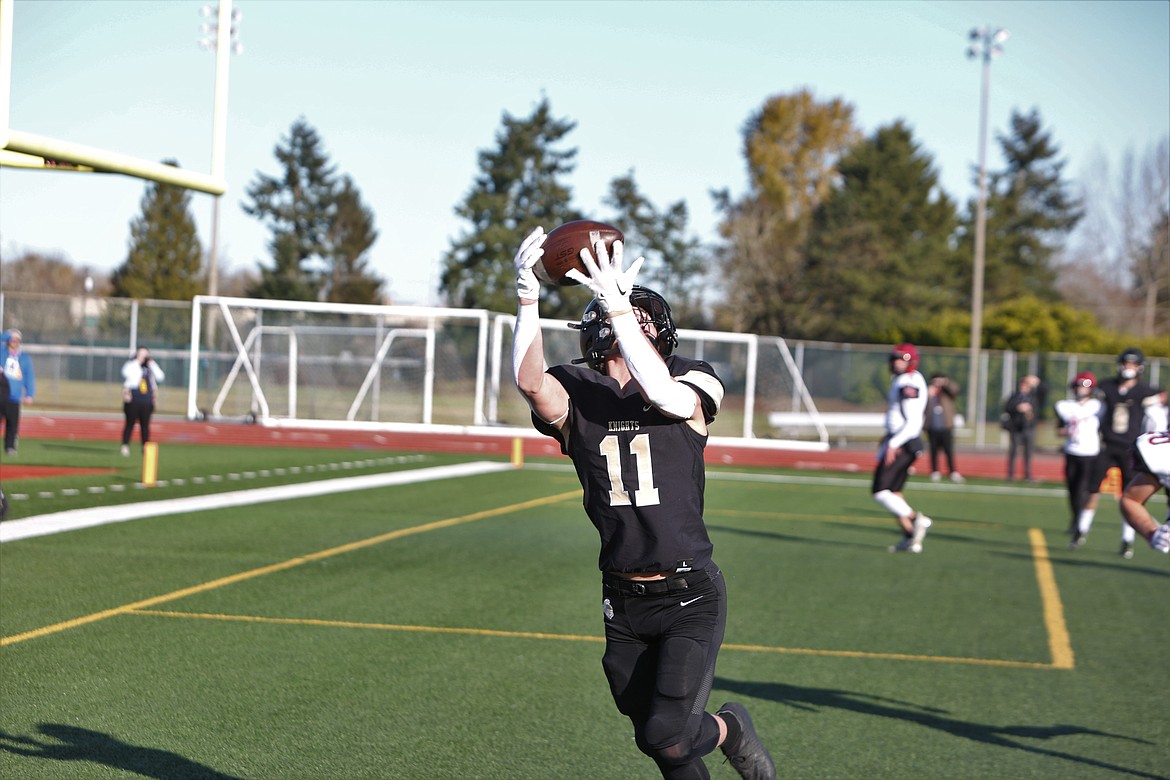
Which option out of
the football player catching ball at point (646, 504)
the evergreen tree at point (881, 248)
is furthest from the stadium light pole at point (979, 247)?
the football player catching ball at point (646, 504)

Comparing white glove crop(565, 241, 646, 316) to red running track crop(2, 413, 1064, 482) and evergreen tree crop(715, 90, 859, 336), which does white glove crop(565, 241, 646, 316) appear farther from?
evergreen tree crop(715, 90, 859, 336)

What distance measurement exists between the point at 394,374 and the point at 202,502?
48.6 feet

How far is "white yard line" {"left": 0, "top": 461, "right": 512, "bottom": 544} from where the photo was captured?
11.7 m

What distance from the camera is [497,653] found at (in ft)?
25.0

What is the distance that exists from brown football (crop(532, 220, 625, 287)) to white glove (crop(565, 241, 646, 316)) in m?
0.07

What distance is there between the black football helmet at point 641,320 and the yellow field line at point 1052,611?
16.3 ft

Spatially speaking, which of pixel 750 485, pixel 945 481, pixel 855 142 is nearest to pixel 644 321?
pixel 750 485

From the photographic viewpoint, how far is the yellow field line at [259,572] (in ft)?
24.7

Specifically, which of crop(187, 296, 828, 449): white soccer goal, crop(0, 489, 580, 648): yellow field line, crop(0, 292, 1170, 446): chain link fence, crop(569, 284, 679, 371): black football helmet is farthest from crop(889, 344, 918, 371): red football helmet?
crop(187, 296, 828, 449): white soccer goal

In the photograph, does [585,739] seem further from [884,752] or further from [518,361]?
[518,361]

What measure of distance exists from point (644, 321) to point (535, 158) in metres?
52.3

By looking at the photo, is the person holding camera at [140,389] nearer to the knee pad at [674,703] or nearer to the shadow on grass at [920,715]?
the shadow on grass at [920,715]

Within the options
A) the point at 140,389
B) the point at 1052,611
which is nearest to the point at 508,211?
the point at 140,389

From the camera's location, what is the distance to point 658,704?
393 cm
